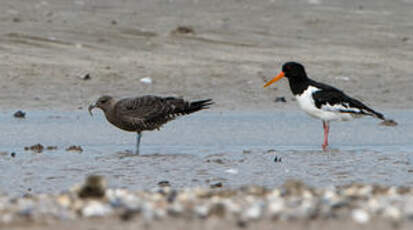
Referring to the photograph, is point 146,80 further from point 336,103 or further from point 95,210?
point 95,210

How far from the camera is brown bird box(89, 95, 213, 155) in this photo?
11.0 metres

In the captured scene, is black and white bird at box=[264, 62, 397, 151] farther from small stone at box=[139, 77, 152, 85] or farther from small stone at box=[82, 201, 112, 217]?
small stone at box=[82, 201, 112, 217]

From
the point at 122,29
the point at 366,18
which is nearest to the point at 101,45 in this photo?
the point at 122,29

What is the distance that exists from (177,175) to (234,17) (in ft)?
33.2

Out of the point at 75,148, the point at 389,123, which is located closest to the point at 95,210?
the point at 75,148

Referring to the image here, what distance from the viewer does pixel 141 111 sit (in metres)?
11.1

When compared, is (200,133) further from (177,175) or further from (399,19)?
(399,19)

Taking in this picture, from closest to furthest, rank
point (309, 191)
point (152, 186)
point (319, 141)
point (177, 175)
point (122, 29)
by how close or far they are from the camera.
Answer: point (309, 191), point (152, 186), point (177, 175), point (319, 141), point (122, 29)

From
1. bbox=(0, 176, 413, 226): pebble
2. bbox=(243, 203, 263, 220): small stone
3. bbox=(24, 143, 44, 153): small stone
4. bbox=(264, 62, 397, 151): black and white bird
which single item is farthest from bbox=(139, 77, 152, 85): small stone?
bbox=(243, 203, 263, 220): small stone

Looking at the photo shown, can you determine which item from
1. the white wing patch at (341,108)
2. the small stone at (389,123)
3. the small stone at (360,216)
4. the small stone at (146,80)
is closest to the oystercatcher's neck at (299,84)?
the white wing patch at (341,108)

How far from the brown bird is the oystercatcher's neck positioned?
1326 millimetres

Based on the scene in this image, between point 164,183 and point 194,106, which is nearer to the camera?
point 164,183

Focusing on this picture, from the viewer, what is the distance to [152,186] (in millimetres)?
8562

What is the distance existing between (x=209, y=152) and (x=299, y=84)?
2.02 meters
